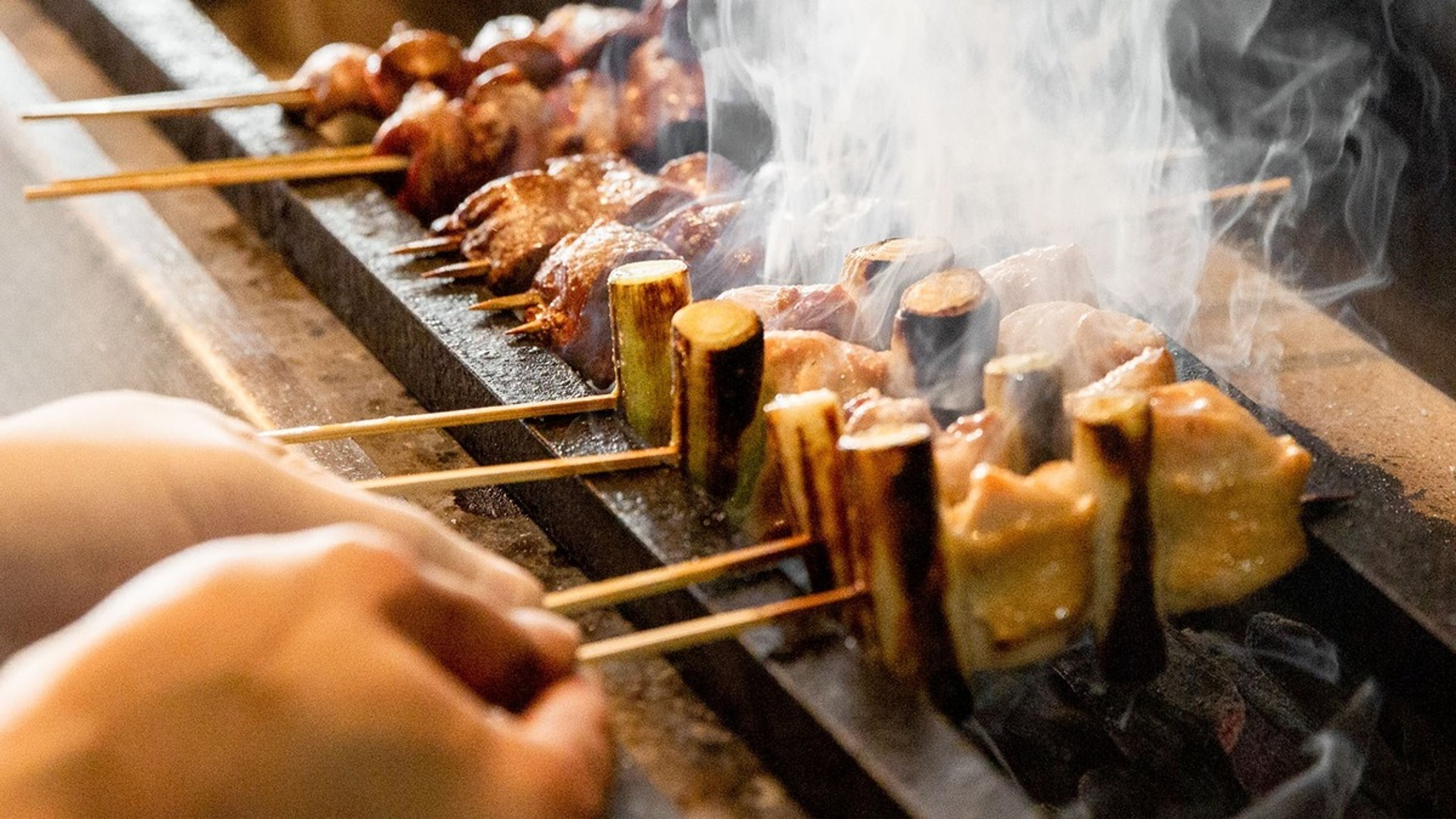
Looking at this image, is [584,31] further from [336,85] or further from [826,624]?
[826,624]

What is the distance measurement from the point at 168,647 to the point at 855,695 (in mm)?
1311

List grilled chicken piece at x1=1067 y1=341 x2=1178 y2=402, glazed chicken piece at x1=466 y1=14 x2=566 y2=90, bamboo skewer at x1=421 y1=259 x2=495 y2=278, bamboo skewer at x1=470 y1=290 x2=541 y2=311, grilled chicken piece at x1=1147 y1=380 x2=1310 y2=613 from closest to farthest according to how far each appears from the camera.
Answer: grilled chicken piece at x1=1147 y1=380 x2=1310 y2=613 → grilled chicken piece at x1=1067 y1=341 x2=1178 y2=402 → bamboo skewer at x1=470 y1=290 x2=541 y2=311 → bamboo skewer at x1=421 y1=259 x2=495 y2=278 → glazed chicken piece at x1=466 y1=14 x2=566 y2=90

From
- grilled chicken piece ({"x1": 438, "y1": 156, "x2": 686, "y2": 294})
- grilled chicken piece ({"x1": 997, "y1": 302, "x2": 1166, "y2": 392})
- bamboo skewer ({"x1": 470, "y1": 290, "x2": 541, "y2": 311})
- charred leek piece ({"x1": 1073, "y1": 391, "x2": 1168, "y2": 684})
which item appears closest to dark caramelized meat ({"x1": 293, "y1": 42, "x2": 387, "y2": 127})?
grilled chicken piece ({"x1": 438, "y1": 156, "x2": 686, "y2": 294})

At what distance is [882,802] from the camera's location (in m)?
2.47

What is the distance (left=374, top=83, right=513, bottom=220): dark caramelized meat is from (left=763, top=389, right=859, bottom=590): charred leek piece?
252 cm

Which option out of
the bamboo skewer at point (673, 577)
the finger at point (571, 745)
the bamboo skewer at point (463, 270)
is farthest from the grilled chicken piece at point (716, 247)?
the finger at point (571, 745)

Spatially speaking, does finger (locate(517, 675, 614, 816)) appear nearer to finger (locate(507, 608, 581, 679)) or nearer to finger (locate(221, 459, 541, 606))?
finger (locate(507, 608, 581, 679))

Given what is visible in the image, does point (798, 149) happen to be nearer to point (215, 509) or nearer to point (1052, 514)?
point (1052, 514)

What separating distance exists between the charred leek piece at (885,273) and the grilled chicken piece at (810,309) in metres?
0.03

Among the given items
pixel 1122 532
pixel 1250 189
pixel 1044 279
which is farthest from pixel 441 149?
pixel 1122 532

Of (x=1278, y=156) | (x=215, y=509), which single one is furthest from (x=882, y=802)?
(x=1278, y=156)

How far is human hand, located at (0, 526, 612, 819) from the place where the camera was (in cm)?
173

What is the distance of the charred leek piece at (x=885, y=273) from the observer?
344cm

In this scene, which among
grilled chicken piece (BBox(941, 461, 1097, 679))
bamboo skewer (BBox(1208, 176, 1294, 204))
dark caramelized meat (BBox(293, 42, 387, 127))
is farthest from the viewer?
dark caramelized meat (BBox(293, 42, 387, 127))
